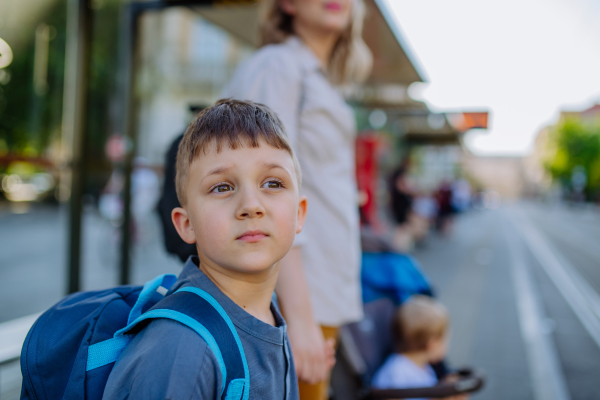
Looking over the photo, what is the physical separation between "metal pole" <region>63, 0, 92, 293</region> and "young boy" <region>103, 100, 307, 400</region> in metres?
2.60

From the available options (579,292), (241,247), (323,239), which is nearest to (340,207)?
(323,239)

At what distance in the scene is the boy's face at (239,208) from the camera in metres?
0.75

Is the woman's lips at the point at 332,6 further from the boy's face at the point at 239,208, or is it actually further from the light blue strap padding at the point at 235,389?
the light blue strap padding at the point at 235,389

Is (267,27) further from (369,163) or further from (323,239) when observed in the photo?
(369,163)

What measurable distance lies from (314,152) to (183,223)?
21.6 inches

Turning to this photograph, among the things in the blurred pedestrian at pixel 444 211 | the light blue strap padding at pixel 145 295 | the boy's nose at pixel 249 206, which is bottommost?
the blurred pedestrian at pixel 444 211

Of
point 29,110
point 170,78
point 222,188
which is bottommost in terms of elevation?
point 222,188

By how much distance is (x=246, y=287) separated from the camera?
2.66 feet

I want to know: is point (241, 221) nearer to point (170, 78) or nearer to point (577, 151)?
point (170, 78)

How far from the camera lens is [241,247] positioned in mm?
753

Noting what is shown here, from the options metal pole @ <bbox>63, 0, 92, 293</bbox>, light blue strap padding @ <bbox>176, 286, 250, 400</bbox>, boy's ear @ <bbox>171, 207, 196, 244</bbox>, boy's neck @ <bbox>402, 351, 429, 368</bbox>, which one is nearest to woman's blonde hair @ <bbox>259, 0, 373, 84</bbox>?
boy's ear @ <bbox>171, 207, 196, 244</bbox>

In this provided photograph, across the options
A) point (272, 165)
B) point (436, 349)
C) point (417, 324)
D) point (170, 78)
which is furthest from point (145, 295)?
point (170, 78)

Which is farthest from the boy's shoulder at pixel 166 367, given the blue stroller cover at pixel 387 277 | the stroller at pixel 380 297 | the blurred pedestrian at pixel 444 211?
the blurred pedestrian at pixel 444 211

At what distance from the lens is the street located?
12.1 ft
